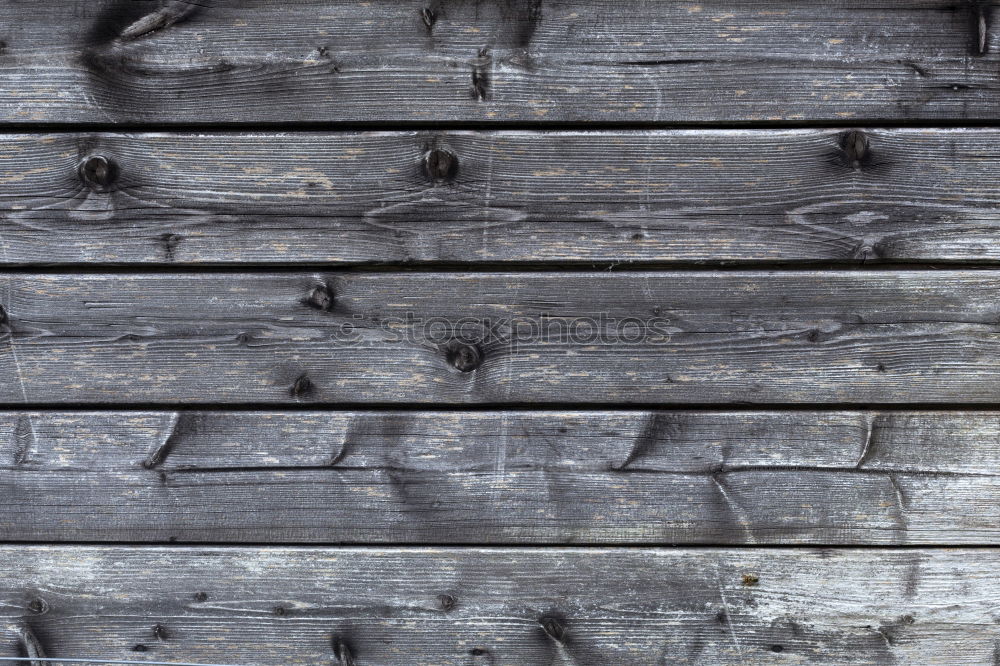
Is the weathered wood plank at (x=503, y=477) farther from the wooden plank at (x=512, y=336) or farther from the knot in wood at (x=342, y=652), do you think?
the knot in wood at (x=342, y=652)

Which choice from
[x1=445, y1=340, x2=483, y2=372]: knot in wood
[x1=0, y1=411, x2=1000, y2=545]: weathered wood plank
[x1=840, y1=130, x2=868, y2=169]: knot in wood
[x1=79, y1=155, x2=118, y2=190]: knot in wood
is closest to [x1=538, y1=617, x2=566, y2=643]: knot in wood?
[x1=0, y1=411, x2=1000, y2=545]: weathered wood plank

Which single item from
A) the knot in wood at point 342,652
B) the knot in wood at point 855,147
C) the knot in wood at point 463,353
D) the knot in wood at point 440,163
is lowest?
the knot in wood at point 342,652

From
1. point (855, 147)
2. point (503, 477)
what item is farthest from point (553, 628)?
point (855, 147)

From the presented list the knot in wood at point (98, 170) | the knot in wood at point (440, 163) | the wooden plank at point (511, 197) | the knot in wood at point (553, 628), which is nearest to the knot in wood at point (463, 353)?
the wooden plank at point (511, 197)

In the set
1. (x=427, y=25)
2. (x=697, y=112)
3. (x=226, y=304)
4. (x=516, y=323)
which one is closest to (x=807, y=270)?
(x=697, y=112)

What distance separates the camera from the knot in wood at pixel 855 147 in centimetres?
88

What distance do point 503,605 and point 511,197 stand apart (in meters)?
0.64

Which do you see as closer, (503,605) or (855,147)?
(855,147)

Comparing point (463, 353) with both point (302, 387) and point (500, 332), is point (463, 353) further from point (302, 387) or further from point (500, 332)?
point (302, 387)

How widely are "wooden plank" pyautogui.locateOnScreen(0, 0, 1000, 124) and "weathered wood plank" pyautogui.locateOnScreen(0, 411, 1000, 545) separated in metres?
0.46

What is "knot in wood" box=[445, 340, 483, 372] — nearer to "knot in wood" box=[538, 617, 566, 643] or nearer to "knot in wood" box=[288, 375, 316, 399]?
"knot in wood" box=[288, 375, 316, 399]

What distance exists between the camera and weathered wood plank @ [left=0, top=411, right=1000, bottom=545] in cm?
95

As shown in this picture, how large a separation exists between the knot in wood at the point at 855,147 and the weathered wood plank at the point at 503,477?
0.38 m

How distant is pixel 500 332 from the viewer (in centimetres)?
94
